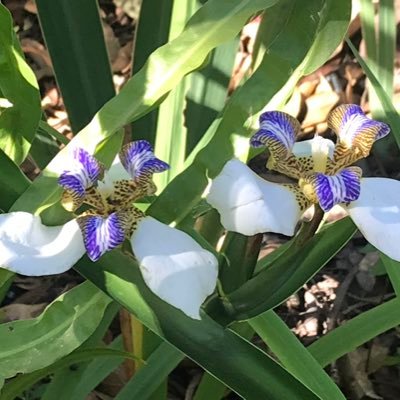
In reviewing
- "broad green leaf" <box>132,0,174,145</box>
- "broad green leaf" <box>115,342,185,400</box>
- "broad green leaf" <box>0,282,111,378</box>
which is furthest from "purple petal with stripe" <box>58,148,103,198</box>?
"broad green leaf" <box>132,0,174,145</box>

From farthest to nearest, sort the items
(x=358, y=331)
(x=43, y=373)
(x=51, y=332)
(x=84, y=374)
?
(x=84, y=374) < (x=358, y=331) < (x=43, y=373) < (x=51, y=332)

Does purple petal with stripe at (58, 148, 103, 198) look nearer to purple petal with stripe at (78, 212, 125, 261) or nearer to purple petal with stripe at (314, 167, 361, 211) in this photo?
purple petal with stripe at (78, 212, 125, 261)

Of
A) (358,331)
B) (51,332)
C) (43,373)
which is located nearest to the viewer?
(51,332)

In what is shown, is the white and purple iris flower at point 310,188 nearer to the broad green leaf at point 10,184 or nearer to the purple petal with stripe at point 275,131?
the purple petal with stripe at point 275,131

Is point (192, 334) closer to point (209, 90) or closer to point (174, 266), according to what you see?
point (174, 266)

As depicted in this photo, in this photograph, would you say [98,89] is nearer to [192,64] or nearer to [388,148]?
[192,64]

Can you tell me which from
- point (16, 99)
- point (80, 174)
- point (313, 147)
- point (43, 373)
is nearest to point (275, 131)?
point (313, 147)

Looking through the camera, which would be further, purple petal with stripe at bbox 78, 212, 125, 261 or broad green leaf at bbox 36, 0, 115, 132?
broad green leaf at bbox 36, 0, 115, 132

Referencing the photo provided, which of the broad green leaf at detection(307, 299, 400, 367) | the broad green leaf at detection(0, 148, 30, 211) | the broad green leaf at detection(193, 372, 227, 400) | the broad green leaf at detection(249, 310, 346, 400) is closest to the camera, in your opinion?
the broad green leaf at detection(0, 148, 30, 211)
